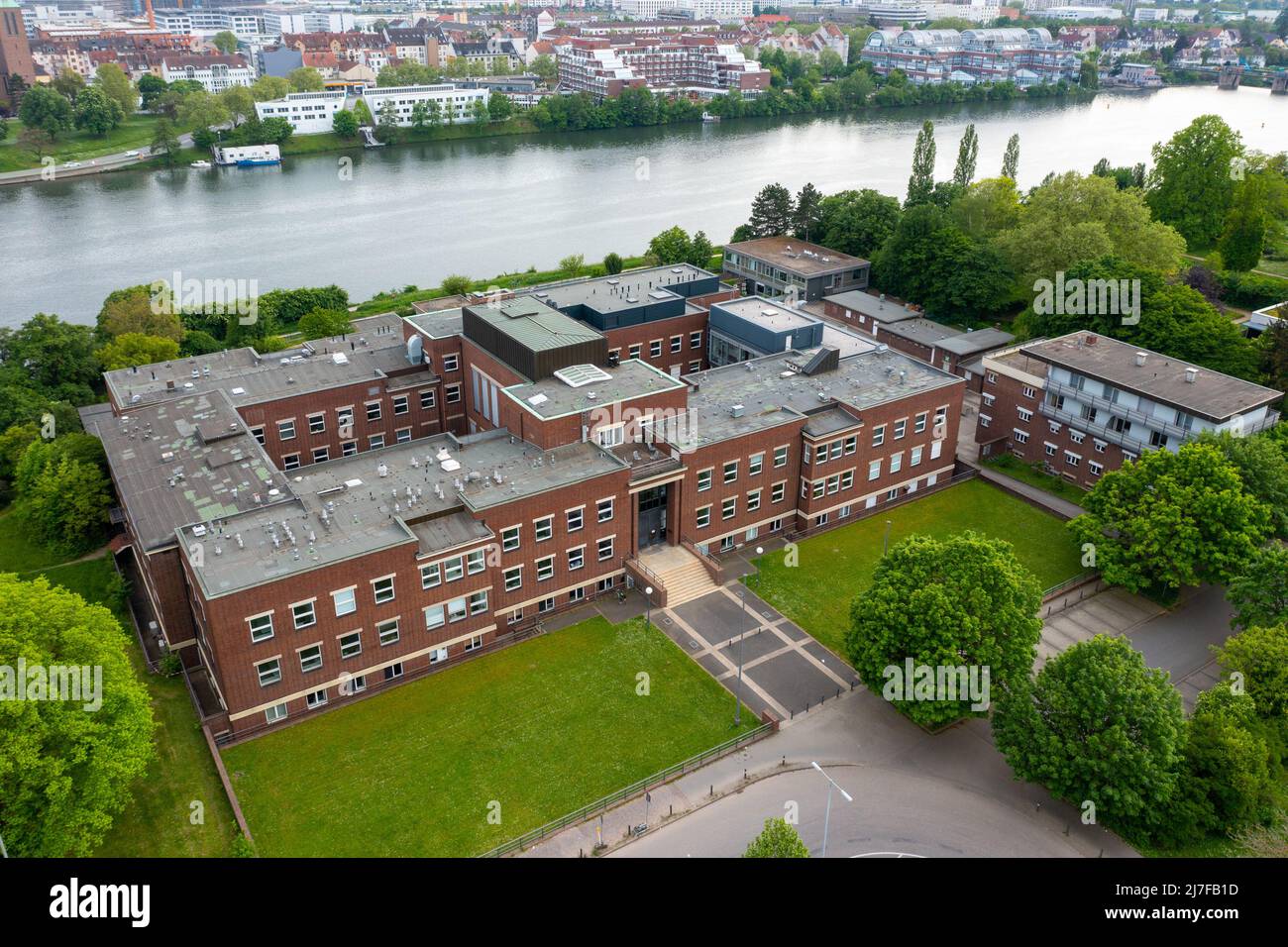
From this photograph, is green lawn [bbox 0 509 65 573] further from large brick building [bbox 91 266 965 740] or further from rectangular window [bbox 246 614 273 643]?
rectangular window [bbox 246 614 273 643]

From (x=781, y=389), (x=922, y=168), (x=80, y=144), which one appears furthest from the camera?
(x=80, y=144)

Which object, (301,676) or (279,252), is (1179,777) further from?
(279,252)

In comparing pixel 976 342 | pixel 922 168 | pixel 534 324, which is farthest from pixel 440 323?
pixel 922 168

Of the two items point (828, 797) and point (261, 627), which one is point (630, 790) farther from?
point (261, 627)

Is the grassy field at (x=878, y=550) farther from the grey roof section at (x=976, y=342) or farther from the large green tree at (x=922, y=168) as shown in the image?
the large green tree at (x=922, y=168)

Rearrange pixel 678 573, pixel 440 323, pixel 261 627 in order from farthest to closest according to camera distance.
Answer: pixel 440 323, pixel 678 573, pixel 261 627

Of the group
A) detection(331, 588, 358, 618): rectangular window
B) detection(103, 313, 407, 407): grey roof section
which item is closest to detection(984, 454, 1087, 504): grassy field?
detection(103, 313, 407, 407): grey roof section
